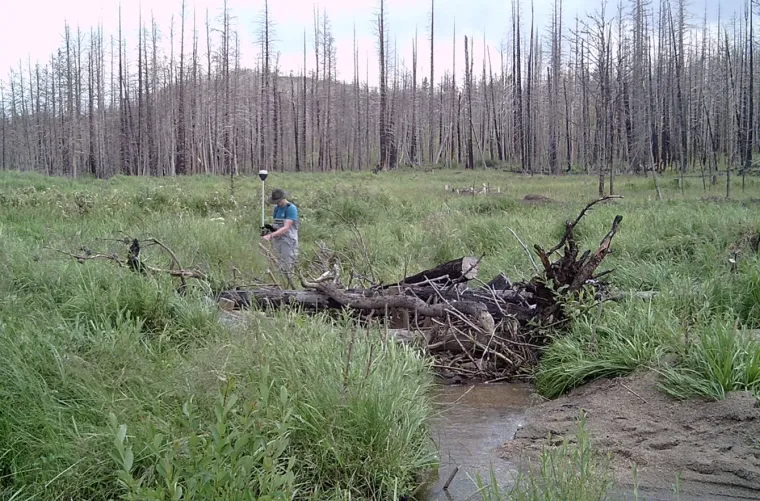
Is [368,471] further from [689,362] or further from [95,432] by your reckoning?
[689,362]

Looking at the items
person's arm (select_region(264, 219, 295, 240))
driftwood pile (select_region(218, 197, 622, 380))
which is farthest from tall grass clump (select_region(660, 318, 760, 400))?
person's arm (select_region(264, 219, 295, 240))

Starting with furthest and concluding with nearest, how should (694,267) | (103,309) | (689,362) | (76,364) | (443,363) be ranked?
(694,267), (443,363), (103,309), (689,362), (76,364)

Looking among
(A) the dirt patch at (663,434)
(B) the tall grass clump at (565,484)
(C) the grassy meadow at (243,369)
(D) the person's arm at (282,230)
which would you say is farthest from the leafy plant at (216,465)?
(D) the person's arm at (282,230)

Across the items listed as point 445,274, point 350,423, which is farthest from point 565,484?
point 445,274

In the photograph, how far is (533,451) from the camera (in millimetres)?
4172

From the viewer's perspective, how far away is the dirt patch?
148 inches

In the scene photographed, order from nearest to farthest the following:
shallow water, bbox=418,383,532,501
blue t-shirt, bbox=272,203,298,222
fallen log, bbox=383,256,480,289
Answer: shallow water, bbox=418,383,532,501 < fallen log, bbox=383,256,480,289 < blue t-shirt, bbox=272,203,298,222

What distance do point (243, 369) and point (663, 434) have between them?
2.72 metres

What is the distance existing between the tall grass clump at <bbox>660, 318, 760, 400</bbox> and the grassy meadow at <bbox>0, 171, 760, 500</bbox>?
1cm

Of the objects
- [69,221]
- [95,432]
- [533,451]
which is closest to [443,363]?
[533,451]

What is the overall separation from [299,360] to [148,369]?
951 millimetres

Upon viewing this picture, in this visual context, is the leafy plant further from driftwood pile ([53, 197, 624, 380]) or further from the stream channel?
driftwood pile ([53, 197, 624, 380])

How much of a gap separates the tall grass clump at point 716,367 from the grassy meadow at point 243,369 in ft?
0.04

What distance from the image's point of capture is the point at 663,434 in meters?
4.29
